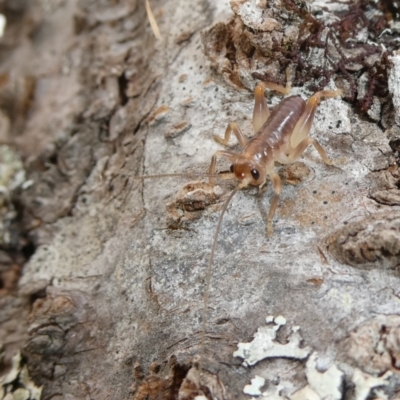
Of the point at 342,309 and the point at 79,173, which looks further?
the point at 79,173

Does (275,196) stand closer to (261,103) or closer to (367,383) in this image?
(261,103)

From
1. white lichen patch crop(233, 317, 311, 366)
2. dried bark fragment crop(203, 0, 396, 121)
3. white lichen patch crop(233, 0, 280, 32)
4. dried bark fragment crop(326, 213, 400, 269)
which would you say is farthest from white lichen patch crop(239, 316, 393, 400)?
white lichen patch crop(233, 0, 280, 32)

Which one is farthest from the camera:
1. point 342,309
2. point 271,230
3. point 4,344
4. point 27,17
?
point 27,17

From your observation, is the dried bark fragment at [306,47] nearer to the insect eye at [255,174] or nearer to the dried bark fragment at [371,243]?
the insect eye at [255,174]

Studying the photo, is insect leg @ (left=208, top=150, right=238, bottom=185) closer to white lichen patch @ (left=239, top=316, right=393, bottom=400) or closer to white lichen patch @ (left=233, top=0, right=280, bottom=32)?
white lichen patch @ (left=233, top=0, right=280, bottom=32)

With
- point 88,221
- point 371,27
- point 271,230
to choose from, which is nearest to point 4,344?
point 88,221

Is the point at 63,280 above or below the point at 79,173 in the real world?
below

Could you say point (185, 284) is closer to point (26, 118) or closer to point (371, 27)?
point (371, 27)
